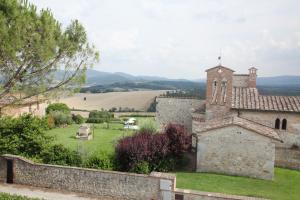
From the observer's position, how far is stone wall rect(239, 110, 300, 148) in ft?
71.2

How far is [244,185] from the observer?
15.7 metres

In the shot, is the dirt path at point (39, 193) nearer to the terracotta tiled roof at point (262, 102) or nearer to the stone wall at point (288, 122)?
the terracotta tiled roof at point (262, 102)

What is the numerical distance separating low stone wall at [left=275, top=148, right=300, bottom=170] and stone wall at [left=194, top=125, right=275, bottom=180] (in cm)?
366

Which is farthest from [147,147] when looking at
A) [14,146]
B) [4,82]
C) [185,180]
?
[4,82]

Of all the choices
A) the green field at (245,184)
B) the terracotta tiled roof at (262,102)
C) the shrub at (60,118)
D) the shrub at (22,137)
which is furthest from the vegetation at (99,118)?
the green field at (245,184)

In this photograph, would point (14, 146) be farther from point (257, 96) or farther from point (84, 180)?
point (257, 96)

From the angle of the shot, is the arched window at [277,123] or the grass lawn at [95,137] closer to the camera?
the arched window at [277,123]

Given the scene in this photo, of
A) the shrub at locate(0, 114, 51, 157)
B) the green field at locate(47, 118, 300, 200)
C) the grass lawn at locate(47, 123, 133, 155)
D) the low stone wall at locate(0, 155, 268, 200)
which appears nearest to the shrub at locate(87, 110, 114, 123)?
the grass lawn at locate(47, 123, 133, 155)

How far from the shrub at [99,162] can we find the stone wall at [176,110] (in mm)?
13719

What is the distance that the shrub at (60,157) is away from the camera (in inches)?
609

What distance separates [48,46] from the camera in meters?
12.2

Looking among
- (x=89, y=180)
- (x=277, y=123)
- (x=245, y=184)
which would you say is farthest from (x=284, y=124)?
(x=89, y=180)

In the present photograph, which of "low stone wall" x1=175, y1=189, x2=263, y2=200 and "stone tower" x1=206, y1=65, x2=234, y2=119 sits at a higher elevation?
"stone tower" x1=206, y1=65, x2=234, y2=119

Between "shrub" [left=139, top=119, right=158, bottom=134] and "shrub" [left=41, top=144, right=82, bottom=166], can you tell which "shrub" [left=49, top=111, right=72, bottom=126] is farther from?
"shrub" [left=41, top=144, right=82, bottom=166]
